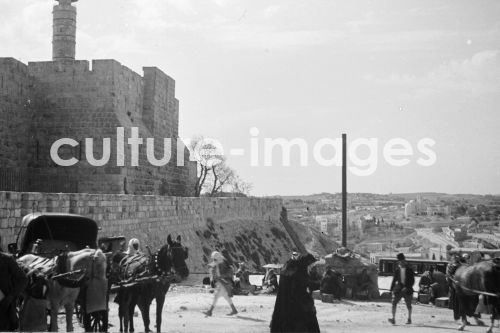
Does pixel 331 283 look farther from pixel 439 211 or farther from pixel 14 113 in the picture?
pixel 439 211

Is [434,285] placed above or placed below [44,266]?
below

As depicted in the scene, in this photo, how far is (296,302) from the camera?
7.91 metres

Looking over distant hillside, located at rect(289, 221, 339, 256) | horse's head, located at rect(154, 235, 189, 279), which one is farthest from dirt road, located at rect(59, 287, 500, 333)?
distant hillside, located at rect(289, 221, 339, 256)

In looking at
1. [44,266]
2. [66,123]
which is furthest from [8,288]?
[66,123]

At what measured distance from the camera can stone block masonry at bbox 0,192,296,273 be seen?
1304 cm

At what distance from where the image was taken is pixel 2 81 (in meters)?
20.5

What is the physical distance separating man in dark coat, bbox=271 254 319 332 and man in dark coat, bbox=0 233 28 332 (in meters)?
3.02

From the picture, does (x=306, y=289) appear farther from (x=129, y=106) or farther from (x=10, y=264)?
(x=129, y=106)

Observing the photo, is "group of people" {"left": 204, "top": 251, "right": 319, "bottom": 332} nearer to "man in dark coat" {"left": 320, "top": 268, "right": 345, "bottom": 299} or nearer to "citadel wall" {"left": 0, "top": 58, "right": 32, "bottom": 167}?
"man in dark coat" {"left": 320, "top": 268, "right": 345, "bottom": 299}

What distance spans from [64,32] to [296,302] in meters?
21.6

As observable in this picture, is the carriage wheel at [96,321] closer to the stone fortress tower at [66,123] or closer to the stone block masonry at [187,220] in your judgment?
the stone block masonry at [187,220]

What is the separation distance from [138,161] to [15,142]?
13.2ft

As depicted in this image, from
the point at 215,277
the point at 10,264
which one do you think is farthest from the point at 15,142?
the point at 10,264

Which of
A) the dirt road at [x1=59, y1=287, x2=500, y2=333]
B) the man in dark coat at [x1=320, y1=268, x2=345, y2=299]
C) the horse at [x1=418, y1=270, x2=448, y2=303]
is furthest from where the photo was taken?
the horse at [x1=418, y1=270, x2=448, y2=303]
